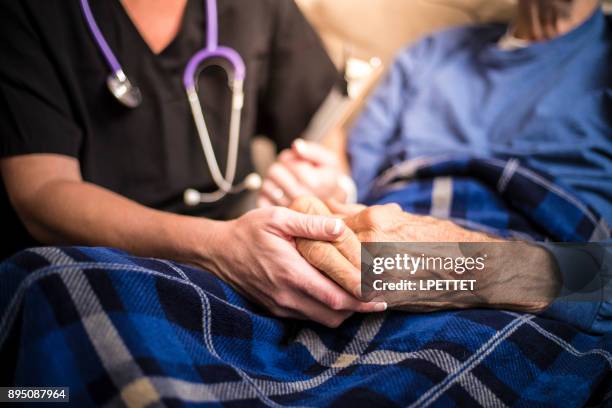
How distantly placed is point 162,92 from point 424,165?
1.54ft

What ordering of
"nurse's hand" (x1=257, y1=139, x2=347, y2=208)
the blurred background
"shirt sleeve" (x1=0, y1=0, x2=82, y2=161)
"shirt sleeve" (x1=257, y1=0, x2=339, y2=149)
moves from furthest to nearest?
the blurred background → "shirt sleeve" (x1=257, y1=0, x2=339, y2=149) → "nurse's hand" (x1=257, y1=139, x2=347, y2=208) → "shirt sleeve" (x1=0, y1=0, x2=82, y2=161)

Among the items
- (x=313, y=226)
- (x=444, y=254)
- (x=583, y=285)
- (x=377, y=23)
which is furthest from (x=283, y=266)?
(x=377, y=23)

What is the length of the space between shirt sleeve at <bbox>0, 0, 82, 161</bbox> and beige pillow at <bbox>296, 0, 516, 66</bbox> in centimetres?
61

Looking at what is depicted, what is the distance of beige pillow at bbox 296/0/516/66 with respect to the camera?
1.10 meters

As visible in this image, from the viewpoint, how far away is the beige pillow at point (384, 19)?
1100 millimetres

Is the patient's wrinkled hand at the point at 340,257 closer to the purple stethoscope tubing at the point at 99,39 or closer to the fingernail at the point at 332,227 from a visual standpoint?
the fingernail at the point at 332,227

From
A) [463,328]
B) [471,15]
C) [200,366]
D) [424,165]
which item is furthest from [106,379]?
[471,15]

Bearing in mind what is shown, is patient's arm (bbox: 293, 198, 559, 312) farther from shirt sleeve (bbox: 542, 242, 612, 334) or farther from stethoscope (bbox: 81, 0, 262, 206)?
stethoscope (bbox: 81, 0, 262, 206)

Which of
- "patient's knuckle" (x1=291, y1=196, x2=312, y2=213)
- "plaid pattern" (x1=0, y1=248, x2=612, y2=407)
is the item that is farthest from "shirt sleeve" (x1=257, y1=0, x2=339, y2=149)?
"plaid pattern" (x1=0, y1=248, x2=612, y2=407)

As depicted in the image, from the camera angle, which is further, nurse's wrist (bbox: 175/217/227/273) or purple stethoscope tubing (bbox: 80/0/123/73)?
purple stethoscope tubing (bbox: 80/0/123/73)

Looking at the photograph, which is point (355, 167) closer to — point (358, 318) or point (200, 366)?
point (358, 318)

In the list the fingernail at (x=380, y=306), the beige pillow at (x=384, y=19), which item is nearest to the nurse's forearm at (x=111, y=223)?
the fingernail at (x=380, y=306)

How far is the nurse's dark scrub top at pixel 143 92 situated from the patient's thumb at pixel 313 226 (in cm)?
36

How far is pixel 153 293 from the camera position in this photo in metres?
0.51
